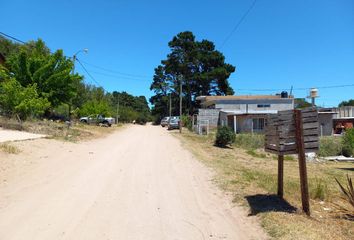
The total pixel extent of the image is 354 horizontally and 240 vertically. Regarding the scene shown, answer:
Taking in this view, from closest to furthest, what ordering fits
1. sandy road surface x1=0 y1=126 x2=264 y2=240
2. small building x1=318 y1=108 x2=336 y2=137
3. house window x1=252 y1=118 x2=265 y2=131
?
1. sandy road surface x1=0 y1=126 x2=264 y2=240
2. house window x1=252 y1=118 x2=265 y2=131
3. small building x1=318 y1=108 x2=336 y2=137

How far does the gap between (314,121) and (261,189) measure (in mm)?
2950

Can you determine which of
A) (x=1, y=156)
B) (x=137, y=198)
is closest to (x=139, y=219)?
(x=137, y=198)

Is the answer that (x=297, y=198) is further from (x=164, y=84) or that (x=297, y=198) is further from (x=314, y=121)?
(x=164, y=84)

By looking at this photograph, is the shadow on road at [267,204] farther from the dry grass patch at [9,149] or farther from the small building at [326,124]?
the small building at [326,124]

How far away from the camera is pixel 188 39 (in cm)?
7612

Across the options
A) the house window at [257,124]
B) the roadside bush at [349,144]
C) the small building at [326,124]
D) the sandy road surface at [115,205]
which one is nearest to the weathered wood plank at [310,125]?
the sandy road surface at [115,205]

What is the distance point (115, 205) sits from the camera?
732cm

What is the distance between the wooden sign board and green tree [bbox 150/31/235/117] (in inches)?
2550

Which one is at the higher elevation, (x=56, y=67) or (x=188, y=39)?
(x=188, y=39)

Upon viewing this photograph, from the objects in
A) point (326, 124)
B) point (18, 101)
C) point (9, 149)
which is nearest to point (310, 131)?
point (9, 149)

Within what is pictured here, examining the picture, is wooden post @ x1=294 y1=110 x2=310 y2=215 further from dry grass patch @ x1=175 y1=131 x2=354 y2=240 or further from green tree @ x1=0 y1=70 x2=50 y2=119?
green tree @ x1=0 y1=70 x2=50 y2=119

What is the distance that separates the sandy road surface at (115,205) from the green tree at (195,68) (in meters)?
61.6

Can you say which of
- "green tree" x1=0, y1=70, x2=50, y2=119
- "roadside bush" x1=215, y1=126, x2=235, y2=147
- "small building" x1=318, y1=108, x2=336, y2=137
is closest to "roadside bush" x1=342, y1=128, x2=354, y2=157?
"roadside bush" x1=215, y1=126, x2=235, y2=147

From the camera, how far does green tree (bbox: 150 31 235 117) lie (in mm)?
73062
